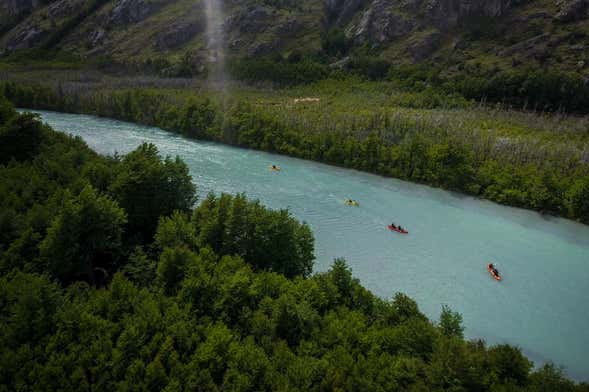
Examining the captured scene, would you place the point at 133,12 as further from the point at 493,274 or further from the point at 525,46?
the point at 493,274

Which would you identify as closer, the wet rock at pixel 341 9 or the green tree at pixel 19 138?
the green tree at pixel 19 138

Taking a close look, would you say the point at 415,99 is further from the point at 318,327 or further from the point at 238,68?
the point at 318,327

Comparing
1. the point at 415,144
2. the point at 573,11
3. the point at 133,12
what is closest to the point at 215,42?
the point at 133,12

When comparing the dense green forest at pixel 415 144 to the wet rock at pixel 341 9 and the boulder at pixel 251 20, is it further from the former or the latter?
the wet rock at pixel 341 9

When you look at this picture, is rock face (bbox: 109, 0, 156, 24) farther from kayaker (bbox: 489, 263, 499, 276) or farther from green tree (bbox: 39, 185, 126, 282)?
kayaker (bbox: 489, 263, 499, 276)

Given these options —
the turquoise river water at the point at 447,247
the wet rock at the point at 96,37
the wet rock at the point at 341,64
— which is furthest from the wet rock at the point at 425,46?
the wet rock at the point at 96,37

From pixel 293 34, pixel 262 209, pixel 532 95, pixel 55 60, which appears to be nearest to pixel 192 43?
pixel 293 34
